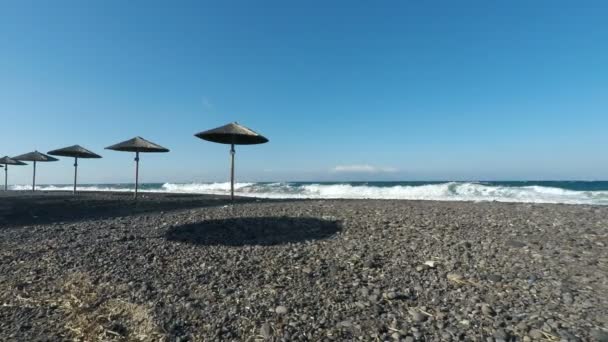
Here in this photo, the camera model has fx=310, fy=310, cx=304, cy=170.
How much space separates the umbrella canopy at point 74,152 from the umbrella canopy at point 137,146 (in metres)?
4.50

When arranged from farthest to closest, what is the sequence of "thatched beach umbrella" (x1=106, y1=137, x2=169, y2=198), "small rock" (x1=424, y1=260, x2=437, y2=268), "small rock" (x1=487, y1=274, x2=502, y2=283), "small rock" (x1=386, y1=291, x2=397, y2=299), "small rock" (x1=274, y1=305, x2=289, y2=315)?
"thatched beach umbrella" (x1=106, y1=137, x2=169, y2=198)
"small rock" (x1=424, y1=260, x2=437, y2=268)
"small rock" (x1=487, y1=274, x2=502, y2=283)
"small rock" (x1=386, y1=291, x2=397, y2=299)
"small rock" (x1=274, y1=305, x2=289, y2=315)

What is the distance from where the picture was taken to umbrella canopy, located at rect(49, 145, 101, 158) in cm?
1420

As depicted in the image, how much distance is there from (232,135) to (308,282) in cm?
703

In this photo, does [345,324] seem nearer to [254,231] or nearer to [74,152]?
[254,231]

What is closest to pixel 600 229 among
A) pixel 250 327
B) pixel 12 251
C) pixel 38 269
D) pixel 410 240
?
pixel 410 240

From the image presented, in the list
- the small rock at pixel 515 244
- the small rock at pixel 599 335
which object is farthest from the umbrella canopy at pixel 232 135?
the small rock at pixel 599 335

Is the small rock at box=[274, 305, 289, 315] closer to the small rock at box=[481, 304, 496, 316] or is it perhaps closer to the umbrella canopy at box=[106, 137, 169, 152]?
the small rock at box=[481, 304, 496, 316]

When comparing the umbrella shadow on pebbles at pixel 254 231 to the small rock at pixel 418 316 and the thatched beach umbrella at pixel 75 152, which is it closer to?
the small rock at pixel 418 316

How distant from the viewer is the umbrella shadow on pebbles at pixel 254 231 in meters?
4.80

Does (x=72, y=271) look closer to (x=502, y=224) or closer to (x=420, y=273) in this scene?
(x=420, y=273)

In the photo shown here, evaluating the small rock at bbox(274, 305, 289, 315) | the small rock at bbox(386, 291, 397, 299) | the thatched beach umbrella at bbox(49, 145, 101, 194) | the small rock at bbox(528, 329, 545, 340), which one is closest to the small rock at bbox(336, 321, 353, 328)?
the small rock at bbox(274, 305, 289, 315)

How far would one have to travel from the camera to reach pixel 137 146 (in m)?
11.3

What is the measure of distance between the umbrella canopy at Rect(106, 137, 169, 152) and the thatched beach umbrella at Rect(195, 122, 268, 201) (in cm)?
311

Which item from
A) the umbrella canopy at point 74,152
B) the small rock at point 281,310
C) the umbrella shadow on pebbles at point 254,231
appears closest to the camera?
the small rock at point 281,310
